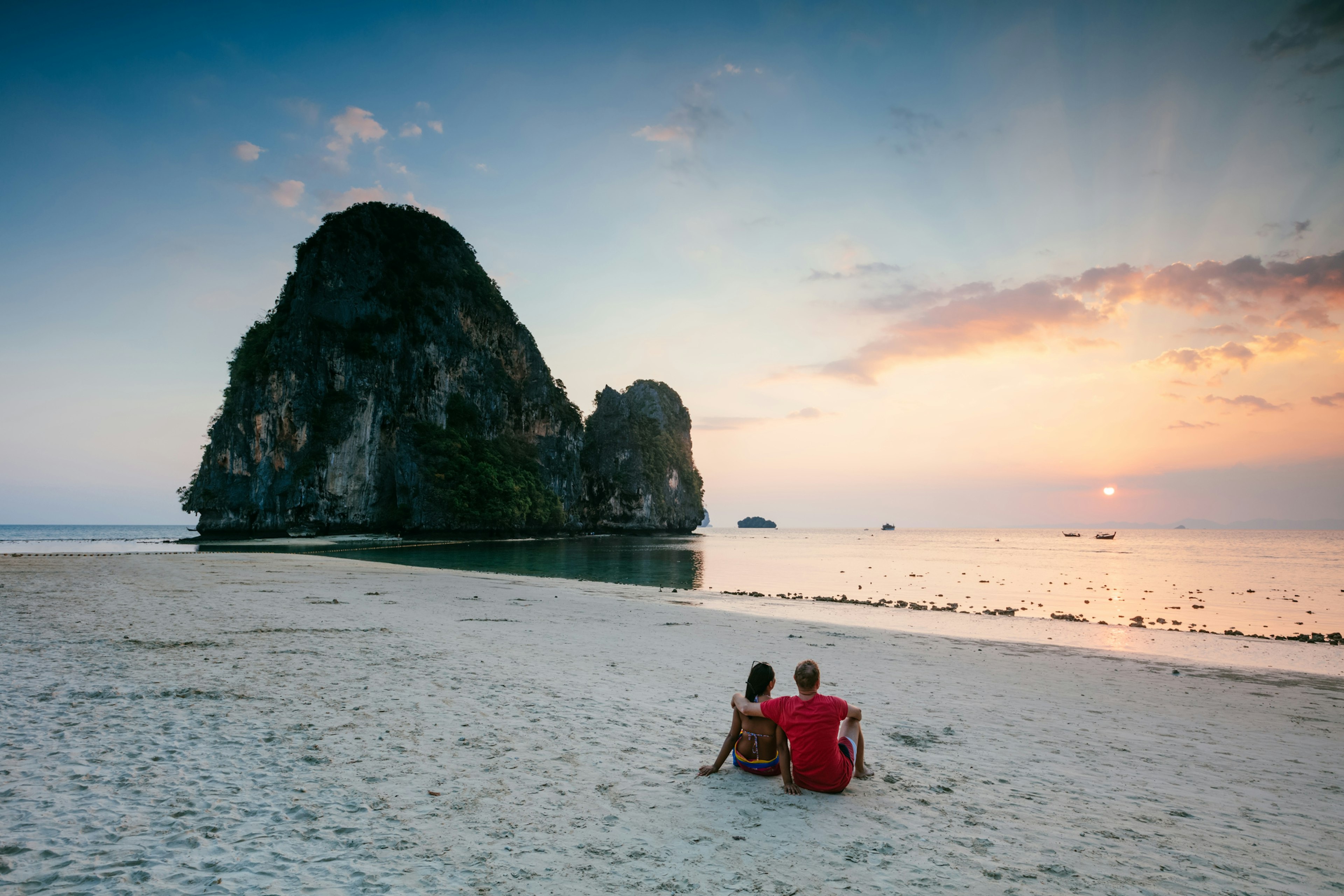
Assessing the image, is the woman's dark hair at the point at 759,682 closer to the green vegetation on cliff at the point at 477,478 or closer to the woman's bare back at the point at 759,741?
the woman's bare back at the point at 759,741

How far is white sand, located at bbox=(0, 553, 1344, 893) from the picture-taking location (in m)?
4.07

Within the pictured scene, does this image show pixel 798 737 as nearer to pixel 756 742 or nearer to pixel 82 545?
pixel 756 742

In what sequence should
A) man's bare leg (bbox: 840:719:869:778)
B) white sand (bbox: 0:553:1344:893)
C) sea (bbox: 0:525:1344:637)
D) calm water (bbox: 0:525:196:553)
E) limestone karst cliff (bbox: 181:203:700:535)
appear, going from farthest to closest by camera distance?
limestone karst cliff (bbox: 181:203:700:535), calm water (bbox: 0:525:196:553), sea (bbox: 0:525:1344:637), man's bare leg (bbox: 840:719:869:778), white sand (bbox: 0:553:1344:893)

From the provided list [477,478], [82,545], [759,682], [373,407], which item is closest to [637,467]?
[477,478]

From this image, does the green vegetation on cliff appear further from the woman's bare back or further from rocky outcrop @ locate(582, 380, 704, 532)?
the woman's bare back

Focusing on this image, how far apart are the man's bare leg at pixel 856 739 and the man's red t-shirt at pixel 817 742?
0.09 meters

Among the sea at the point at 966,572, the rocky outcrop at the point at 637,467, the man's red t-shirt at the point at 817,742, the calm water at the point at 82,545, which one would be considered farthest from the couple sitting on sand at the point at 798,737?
the rocky outcrop at the point at 637,467

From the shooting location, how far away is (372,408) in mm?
86625

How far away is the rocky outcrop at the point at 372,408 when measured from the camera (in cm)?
8206

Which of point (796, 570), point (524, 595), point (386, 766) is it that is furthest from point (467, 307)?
point (386, 766)

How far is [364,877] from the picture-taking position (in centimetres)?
380

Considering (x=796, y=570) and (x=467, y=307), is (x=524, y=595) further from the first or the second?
(x=467, y=307)

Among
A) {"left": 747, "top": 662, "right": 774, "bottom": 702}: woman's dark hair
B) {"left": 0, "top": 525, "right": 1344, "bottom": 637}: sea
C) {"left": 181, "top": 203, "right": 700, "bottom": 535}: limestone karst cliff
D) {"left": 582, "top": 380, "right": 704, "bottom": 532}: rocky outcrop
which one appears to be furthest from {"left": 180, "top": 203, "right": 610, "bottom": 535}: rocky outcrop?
{"left": 747, "top": 662, "right": 774, "bottom": 702}: woman's dark hair

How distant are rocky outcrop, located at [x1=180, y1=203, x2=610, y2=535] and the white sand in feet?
250
